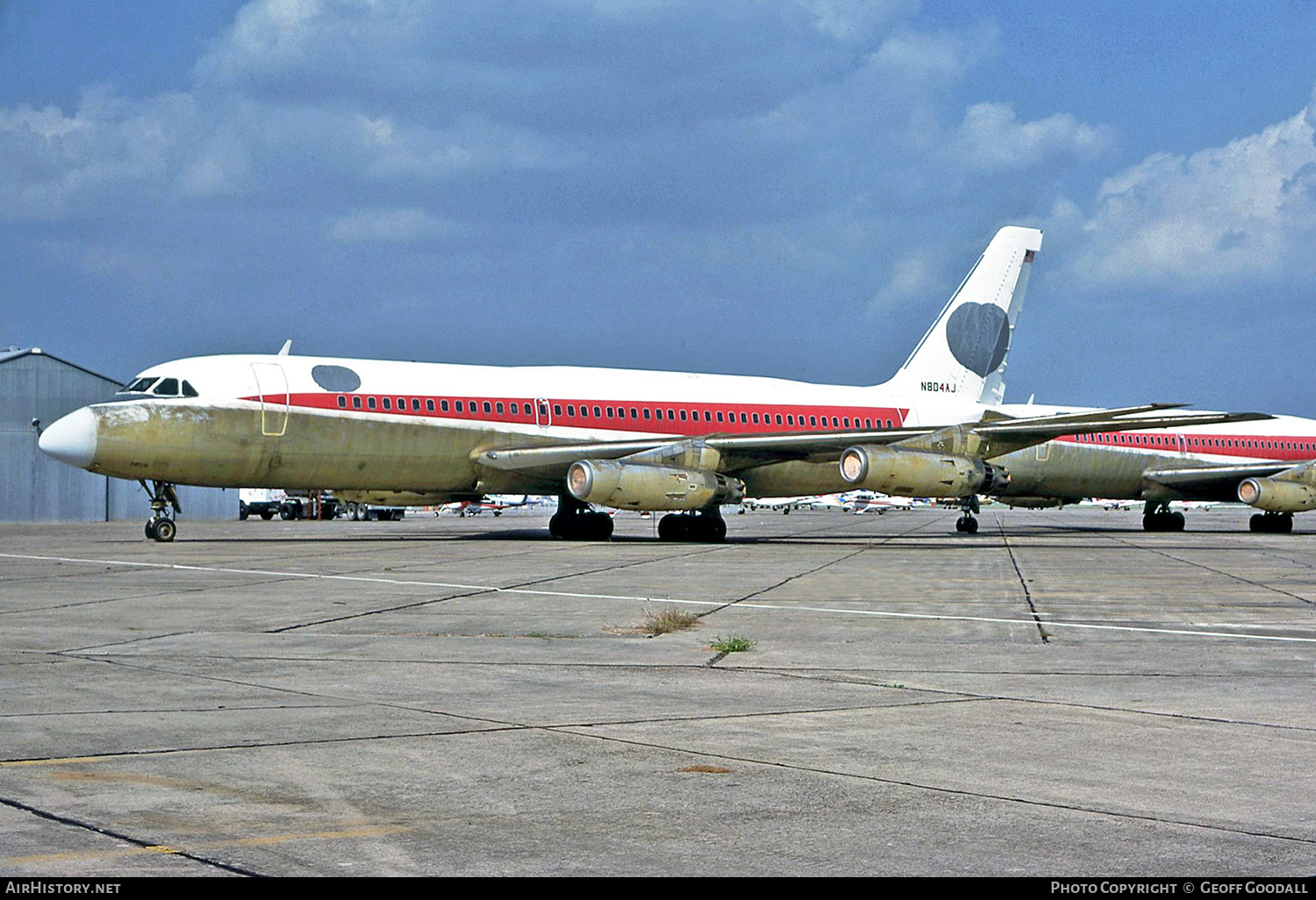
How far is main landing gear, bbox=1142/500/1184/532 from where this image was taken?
51.9 m

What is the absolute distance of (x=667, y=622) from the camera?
1394 centimetres

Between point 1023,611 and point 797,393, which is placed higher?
point 797,393

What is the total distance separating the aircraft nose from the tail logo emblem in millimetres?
25273

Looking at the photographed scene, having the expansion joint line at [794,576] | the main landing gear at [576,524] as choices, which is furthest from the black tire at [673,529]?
the expansion joint line at [794,576]

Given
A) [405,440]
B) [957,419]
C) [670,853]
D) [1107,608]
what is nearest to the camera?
[670,853]

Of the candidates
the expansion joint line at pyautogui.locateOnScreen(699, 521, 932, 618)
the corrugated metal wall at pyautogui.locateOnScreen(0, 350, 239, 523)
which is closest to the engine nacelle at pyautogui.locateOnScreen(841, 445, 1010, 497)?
the expansion joint line at pyautogui.locateOnScreen(699, 521, 932, 618)

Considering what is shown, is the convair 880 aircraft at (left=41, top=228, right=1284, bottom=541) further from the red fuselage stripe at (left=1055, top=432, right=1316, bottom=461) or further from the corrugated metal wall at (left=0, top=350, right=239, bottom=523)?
the corrugated metal wall at (left=0, top=350, right=239, bottom=523)

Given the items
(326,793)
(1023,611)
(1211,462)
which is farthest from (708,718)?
(1211,462)

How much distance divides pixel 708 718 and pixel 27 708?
422cm

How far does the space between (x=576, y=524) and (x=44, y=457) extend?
35281mm

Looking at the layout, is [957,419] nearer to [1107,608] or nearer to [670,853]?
[1107,608]

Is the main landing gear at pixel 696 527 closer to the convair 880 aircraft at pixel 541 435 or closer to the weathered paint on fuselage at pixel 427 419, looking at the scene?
the convair 880 aircraft at pixel 541 435

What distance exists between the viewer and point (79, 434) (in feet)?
94.0
